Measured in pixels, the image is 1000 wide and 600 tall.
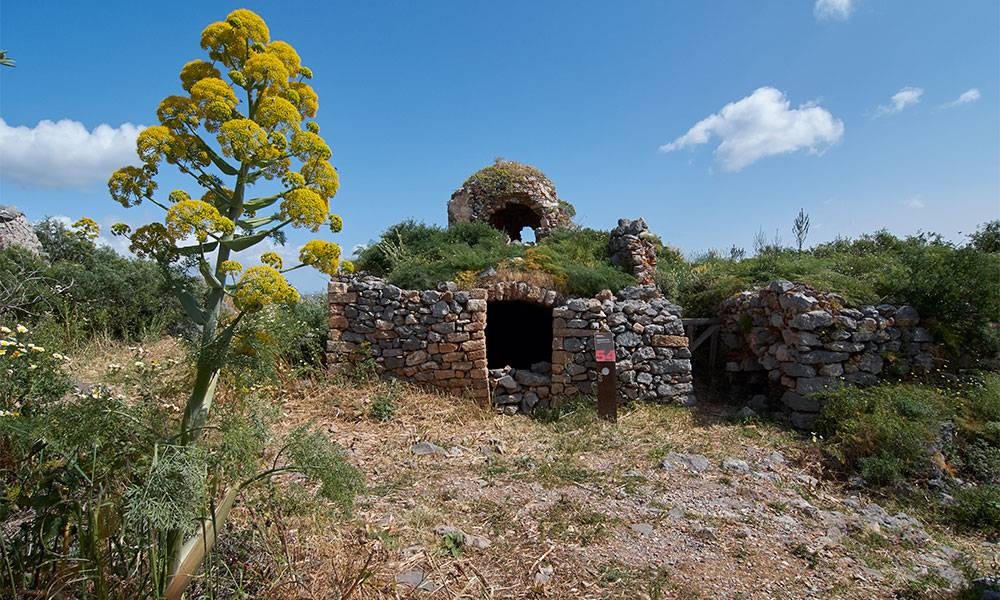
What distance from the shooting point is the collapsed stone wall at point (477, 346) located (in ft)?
26.4

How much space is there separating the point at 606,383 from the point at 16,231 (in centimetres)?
1354

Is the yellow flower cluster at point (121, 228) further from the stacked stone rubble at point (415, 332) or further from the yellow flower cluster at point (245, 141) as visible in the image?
the stacked stone rubble at point (415, 332)

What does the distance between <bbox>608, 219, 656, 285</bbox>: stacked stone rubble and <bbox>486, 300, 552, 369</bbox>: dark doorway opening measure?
211 cm

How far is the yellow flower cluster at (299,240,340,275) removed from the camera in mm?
2506

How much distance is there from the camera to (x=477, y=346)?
8008 mm

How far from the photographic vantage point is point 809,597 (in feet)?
11.7

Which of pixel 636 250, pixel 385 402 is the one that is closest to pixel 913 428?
pixel 636 250

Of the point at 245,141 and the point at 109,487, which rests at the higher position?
the point at 245,141

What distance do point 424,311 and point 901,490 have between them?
21.6 feet

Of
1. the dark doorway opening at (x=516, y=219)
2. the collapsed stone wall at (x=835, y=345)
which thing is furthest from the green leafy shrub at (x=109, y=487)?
the dark doorway opening at (x=516, y=219)

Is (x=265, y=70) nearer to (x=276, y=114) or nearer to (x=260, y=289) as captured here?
(x=276, y=114)

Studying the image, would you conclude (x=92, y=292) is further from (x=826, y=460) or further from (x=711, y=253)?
(x=711, y=253)

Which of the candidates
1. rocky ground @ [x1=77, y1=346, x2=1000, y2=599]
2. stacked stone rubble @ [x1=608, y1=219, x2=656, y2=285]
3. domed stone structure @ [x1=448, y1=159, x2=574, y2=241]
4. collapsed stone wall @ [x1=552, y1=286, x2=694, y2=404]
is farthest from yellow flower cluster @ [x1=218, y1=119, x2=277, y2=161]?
domed stone structure @ [x1=448, y1=159, x2=574, y2=241]

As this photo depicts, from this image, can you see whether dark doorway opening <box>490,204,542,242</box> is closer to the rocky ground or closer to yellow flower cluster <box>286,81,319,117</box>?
the rocky ground
